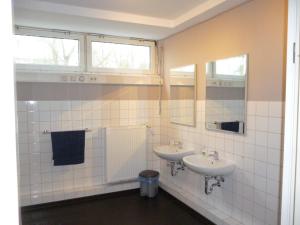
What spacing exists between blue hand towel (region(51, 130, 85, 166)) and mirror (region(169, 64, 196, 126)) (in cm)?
134

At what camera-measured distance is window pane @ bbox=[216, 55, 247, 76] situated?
2.39 metres

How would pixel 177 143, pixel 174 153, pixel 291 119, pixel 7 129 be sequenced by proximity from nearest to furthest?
pixel 7 129 → pixel 291 119 → pixel 174 153 → pixel 177 143

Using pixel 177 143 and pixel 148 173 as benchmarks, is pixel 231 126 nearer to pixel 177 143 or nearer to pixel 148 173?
pixel 177 143

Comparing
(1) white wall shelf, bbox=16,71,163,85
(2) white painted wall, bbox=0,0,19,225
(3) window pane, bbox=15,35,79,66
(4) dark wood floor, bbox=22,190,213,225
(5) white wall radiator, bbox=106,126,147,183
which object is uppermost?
(3) window pane, bbox=15,35,79,66

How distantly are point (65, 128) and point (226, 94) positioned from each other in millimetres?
2157

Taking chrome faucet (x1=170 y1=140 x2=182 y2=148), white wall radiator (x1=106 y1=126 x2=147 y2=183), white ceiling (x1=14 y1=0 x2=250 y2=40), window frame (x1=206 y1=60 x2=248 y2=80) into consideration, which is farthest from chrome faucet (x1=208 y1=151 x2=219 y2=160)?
white ceiling (x1=14 y1=0 x2=250 y2=40)

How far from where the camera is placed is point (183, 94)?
3361 mm

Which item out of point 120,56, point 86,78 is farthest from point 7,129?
point 120,56

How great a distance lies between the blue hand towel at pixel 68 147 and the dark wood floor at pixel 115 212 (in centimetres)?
59

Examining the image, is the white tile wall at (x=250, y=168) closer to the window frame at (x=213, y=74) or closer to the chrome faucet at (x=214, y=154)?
the chrome faucet at (x=214, y=154)

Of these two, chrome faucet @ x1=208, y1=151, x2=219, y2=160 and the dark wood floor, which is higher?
chrome faucet @ x1=208, y1=151, x2=219, y2=160

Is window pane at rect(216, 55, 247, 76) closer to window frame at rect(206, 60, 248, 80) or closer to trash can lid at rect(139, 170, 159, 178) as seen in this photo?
window frame at rect(206, 60, 248, 80)

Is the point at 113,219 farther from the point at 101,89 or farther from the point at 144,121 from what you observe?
the point at 101,89

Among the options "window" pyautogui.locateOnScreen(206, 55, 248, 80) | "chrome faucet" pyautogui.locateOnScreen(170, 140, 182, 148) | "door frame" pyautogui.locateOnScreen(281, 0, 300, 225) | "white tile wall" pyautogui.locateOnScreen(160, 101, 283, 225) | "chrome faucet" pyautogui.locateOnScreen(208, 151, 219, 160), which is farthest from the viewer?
"chrome faucet" pyautogui.locateOnScreen(170, 140, 182, 148)
